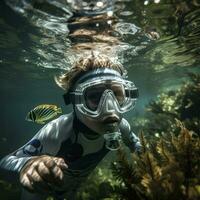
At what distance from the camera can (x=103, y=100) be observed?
460 centimetres

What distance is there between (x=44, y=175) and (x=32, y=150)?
5.59 feet

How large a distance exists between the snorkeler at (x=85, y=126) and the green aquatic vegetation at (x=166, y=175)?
0.46 meters

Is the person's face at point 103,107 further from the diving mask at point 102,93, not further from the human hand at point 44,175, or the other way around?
the human hand at point 44,175

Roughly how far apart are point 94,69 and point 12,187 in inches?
343

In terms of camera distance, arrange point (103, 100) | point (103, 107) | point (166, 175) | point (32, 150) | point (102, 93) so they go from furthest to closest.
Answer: point (102, 93) → point (103, 100) → point (103, 107) → point (32, 150) → point (166, 175)

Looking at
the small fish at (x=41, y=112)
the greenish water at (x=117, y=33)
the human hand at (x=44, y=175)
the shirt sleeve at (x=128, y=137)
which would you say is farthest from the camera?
the greenish water at (x=117, y=33)

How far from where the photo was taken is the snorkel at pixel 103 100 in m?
4.36

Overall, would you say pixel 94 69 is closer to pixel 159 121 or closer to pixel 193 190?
pixel 193 190

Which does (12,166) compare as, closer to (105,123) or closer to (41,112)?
(105,123)

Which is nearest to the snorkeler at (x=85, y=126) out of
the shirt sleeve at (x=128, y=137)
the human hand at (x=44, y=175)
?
the shirt sleeve at (x=128, y=137)

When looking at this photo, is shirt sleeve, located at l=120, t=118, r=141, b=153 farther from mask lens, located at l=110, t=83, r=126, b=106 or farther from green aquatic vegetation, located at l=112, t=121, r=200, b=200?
green aquatic vegetation, located at l=112, t=121, r=200, b=200

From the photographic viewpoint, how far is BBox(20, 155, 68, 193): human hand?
2.67 m

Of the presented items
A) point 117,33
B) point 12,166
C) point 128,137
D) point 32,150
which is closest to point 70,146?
point 32,150

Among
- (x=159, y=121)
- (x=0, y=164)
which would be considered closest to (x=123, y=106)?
(x=0, y=164)
